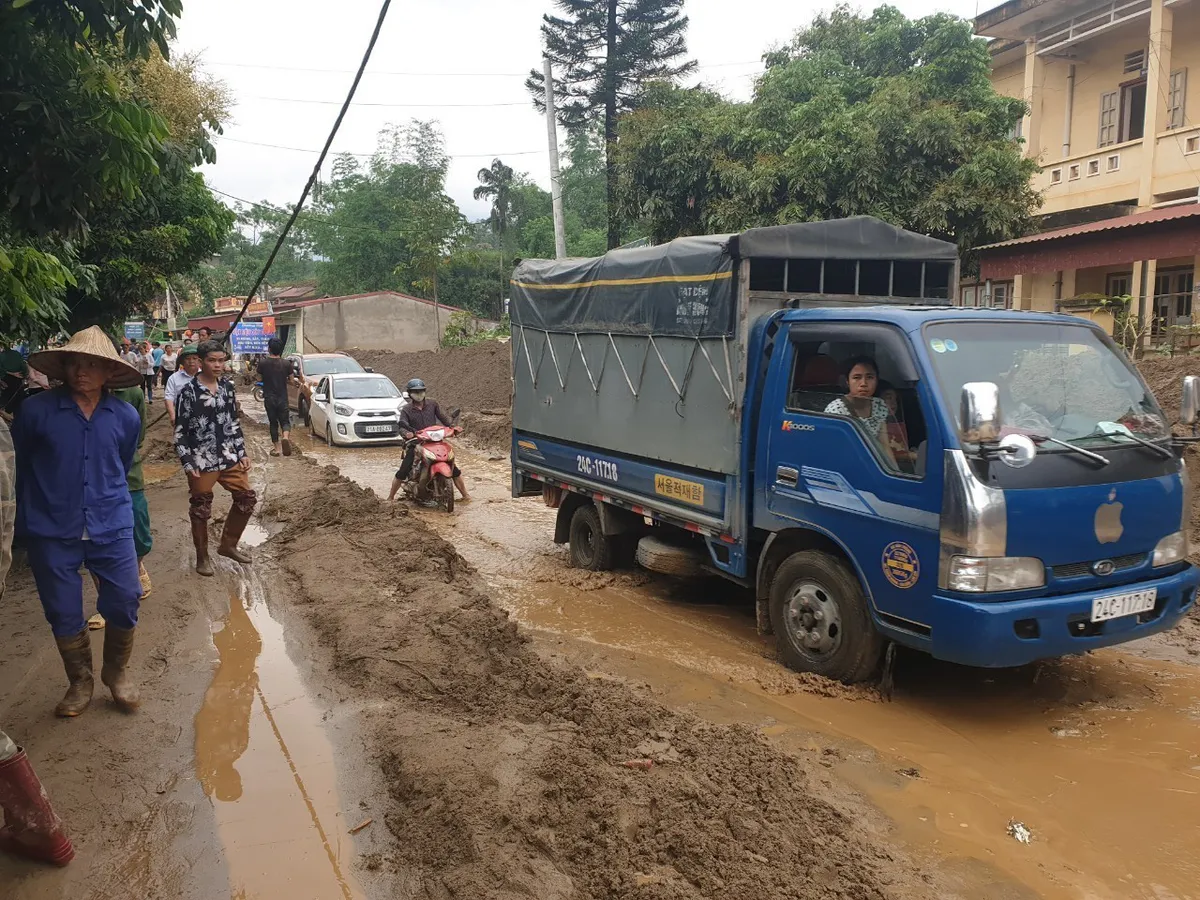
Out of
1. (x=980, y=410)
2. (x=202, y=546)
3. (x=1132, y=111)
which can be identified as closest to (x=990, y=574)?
(x=980, y=410)

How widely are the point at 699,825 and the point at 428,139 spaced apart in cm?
5615

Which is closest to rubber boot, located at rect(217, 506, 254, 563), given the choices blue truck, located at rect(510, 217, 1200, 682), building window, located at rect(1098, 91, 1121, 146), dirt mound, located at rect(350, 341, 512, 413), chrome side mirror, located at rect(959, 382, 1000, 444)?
blue truck, located at rect(510, 217, 1200, 682)

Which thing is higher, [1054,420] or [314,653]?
[1054,420]

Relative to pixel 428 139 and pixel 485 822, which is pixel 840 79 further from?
pixel 428 139

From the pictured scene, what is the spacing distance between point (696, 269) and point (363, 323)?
35.0 meters

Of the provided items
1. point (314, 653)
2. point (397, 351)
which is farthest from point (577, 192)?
point (314, 653)

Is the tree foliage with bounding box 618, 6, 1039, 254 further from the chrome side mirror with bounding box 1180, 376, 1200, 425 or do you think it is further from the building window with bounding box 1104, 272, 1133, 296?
the chrome side mirror with bounding box 1180, 376, 1200, 425

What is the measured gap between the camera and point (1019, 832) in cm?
378

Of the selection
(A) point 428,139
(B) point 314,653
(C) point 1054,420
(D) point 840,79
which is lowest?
(B) point 314,653

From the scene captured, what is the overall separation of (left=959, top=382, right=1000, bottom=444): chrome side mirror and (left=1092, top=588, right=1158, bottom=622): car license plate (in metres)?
1.13

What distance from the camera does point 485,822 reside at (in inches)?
138

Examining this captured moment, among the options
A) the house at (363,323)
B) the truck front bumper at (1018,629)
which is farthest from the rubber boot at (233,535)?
the house at (363,323)

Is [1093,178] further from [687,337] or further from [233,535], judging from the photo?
[233,535]

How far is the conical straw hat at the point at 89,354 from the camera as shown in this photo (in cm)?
436
